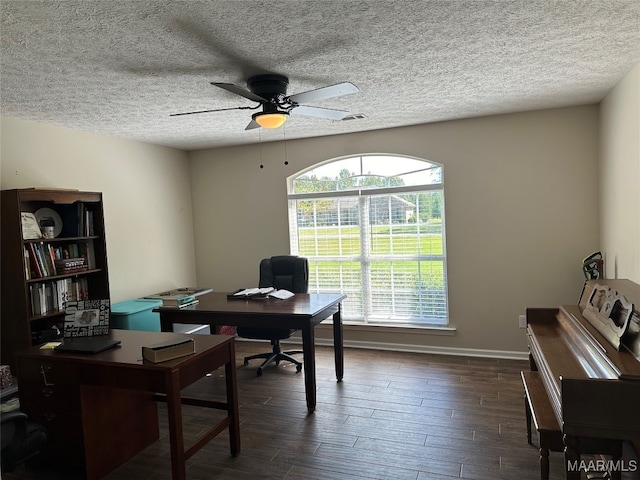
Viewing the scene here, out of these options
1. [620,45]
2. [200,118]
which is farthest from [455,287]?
[200,118]

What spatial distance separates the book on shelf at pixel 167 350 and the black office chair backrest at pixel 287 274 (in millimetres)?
1858

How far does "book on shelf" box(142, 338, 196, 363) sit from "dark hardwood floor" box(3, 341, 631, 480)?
2.56ft

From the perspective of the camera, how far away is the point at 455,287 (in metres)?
4.42

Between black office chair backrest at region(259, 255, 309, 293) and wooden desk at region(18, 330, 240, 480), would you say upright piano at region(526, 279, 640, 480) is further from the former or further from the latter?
black office chair backrest at region(259, 255, 309, 293)

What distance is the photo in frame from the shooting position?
105 inches

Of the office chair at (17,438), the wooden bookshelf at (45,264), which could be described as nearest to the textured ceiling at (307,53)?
the wooden bookshelf at (45,264)

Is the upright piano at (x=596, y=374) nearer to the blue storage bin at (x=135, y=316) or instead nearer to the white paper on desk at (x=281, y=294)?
the white paper on desk at (x=281, y=294)

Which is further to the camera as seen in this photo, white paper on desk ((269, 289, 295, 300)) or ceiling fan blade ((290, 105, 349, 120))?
white paper on desk ((269, 289, 295, 300))

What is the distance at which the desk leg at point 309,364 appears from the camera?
3.15 meters

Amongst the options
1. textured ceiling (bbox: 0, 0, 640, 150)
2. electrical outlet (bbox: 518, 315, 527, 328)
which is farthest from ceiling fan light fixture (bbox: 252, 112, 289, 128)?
electrical outlet (bbox: 518, 315, 527, 328)

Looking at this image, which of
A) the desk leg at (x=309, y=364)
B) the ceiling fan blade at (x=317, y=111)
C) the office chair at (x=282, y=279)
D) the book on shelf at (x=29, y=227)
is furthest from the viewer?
the office chair at (x=282, y=279)

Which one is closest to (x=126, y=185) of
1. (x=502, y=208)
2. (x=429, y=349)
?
(x=429, y=349)

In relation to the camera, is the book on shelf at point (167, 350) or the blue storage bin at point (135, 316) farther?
the blue storage bin at point (135, 316)

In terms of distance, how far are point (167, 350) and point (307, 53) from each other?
1.81m
